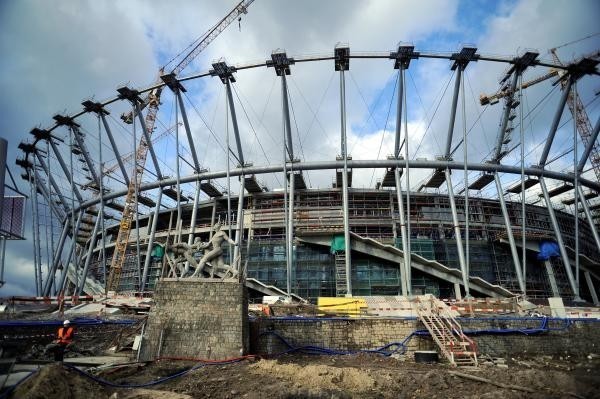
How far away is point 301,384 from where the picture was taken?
8.56m

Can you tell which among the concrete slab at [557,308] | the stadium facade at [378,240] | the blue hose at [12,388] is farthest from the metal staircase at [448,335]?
the stadium facade at [378,240]

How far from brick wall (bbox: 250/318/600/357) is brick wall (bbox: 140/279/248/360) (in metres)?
2.12

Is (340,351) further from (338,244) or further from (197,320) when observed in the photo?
(338,244)

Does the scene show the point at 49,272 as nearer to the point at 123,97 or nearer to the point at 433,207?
the point at 123,97

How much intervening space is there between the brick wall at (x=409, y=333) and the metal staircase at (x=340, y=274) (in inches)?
649

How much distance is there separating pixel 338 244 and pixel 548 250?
22.0 m

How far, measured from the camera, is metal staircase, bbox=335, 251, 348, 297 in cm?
3142

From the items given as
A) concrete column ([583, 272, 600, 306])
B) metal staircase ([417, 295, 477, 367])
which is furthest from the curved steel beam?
metal staircase ([417, 295, 477, 367])

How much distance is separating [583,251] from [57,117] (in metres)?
62.7

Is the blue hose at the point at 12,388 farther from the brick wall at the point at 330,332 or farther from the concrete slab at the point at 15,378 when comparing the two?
the brick wall at the point at 330,332

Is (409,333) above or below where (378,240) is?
below

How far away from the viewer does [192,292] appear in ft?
43.3

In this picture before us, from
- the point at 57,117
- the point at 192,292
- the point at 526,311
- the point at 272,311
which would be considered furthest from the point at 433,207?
the point at 57,117

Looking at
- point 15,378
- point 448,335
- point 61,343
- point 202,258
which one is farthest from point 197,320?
point 448,335
